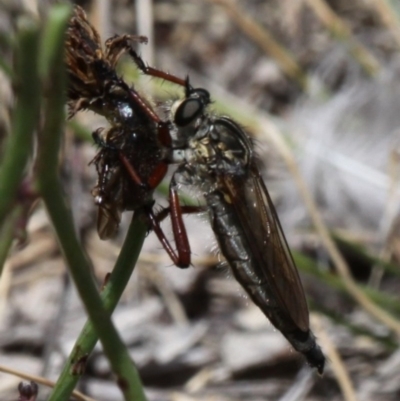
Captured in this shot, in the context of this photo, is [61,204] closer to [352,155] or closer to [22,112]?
[22,112]

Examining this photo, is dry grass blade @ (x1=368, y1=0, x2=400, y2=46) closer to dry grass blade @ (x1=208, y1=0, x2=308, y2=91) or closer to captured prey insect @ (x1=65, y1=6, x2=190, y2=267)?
dry grass blade @ (x1=208, y1=0, x2=308, y2=91)

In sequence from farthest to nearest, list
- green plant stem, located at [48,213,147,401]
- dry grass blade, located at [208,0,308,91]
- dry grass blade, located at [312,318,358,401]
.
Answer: dry grass blade, located at [208,0,308,91] → dry grass blade, located at [312,318,358,401] → green plant stem, located at [48,213,147,401]

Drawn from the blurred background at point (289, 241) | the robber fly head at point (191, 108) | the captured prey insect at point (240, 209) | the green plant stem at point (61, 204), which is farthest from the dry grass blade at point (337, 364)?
the green plant stem at point (61, 204)

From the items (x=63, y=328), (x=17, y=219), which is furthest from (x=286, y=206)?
(x=17, y=219)

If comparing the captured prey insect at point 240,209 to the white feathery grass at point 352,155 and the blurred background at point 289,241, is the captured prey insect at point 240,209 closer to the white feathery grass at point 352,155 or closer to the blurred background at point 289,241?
the blurred background at point 289,241

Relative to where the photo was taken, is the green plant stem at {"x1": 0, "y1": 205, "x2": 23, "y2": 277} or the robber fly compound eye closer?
the green plant stem at {"x1": 0, "y1": 205, "x2": 23, "y2": 277}

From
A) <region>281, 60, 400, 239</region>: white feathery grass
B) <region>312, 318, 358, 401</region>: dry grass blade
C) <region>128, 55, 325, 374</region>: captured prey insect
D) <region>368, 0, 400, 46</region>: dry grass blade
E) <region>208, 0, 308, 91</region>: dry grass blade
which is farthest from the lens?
<region>208, 0, 308, 91</region>: dry grass blade

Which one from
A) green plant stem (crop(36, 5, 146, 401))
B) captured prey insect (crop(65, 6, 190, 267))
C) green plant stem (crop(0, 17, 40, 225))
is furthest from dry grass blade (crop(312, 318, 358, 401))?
green plant stem (crop(0, 17, 40, 225))
